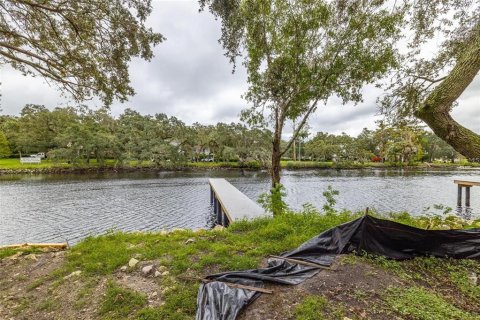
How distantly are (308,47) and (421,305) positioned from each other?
622 centimetres

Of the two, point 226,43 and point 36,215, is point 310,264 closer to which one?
point 226,43

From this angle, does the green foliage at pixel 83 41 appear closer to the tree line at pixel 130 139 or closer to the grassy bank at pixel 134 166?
the tree line at pixel 130 139

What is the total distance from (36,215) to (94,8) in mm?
11863

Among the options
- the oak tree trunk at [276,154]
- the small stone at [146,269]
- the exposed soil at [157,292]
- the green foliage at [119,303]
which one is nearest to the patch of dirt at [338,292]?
the exposed soil at [157,292]

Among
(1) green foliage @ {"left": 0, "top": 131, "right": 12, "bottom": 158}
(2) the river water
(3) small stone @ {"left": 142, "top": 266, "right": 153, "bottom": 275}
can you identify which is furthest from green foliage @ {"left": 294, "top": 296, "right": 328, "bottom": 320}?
(1) green foliage @ {"left": 0, "top": 131, "right": 12, "bottom": 158}

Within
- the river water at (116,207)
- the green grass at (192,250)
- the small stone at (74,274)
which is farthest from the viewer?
the river water at (116,207)

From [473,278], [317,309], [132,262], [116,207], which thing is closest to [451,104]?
[473,278]

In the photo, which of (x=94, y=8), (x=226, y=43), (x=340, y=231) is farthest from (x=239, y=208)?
(x=94, y=8)

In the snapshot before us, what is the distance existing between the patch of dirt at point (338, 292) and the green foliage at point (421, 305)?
0.17 meters

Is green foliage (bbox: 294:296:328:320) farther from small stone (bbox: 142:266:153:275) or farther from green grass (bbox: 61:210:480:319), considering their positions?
small stone (bbox: 142:266:153:275)

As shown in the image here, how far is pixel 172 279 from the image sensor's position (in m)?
3.43

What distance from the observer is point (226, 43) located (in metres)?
5.33

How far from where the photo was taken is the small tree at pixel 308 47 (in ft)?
18.1

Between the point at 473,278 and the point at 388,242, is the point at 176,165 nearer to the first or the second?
the point at 388,242
